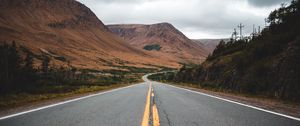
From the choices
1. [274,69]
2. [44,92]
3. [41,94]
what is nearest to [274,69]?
[274,69]

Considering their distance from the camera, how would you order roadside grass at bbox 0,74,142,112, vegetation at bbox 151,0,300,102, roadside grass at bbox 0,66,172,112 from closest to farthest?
1. roadside grass at bbox 0,74,142,112
2. roadside grass at bbox 0,66,172,112
3. vegetation at bbox 151,0,300,102

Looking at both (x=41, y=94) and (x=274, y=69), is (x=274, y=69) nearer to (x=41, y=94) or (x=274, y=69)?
(x=274, y=69)

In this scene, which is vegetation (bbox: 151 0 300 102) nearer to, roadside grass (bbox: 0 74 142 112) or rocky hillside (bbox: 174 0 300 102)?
rocky hillside (bbox: 174 0 300 102)

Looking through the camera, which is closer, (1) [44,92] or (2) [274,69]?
(2) [274,69]

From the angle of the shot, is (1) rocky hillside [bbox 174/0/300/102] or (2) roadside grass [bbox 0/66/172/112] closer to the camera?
(2) roadside grass [bbox 0/66/172/112]

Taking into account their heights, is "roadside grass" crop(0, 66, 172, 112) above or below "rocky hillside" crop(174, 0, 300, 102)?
below

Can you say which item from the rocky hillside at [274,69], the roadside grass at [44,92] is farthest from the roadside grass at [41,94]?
the rocky hillside at [274,69]

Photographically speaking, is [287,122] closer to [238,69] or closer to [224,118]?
[224,118]

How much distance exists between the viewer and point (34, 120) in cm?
642

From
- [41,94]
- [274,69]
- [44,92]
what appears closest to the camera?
[274,69]

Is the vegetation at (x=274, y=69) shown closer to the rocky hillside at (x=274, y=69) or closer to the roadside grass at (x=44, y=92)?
the rocky hillside at (x=274, y=69)

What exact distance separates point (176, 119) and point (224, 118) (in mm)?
1358

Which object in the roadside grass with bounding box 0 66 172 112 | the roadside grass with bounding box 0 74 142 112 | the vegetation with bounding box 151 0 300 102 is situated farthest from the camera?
the vegetation with bounding box 151 0 300 102

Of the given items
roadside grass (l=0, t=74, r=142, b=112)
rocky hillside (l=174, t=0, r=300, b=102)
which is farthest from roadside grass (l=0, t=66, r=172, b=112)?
rocky hillside (l=174, t=0, r=300, b=102)
